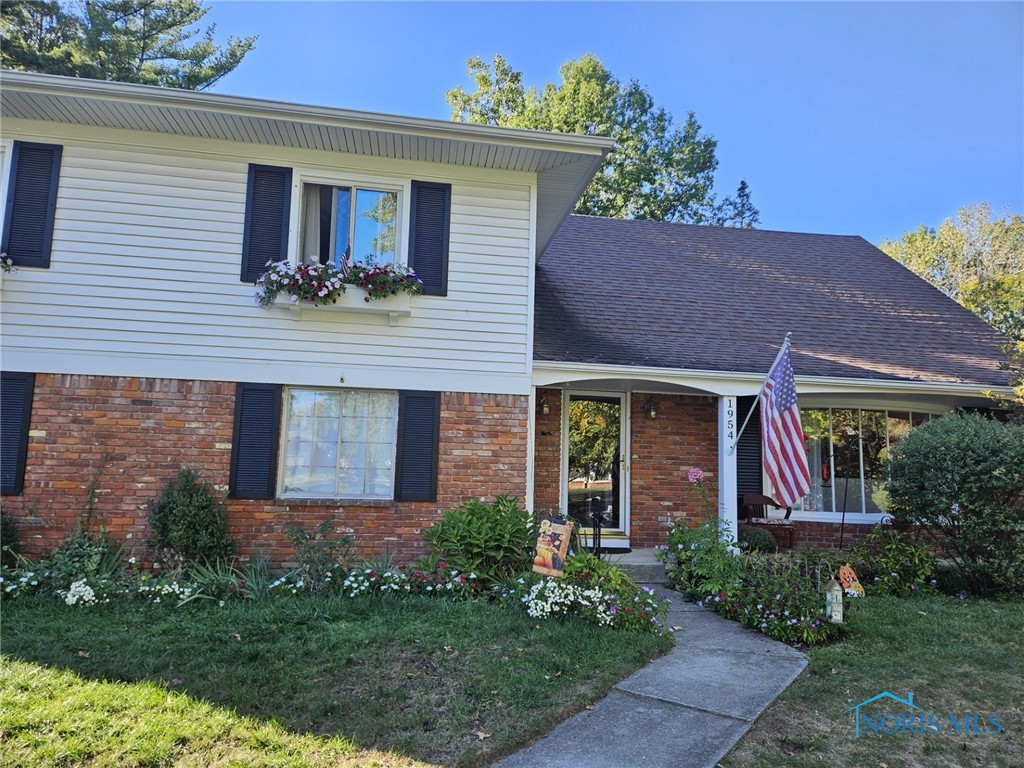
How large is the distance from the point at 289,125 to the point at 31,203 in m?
2.89

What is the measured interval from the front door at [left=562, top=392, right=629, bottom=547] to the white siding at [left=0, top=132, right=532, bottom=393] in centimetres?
241

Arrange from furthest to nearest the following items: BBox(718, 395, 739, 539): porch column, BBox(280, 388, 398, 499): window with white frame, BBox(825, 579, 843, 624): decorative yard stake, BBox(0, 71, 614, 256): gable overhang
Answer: BBox(718, 395, 739, 539): porch column, BBox(280, 388, 398, 499): window with white frame, BBox(0, 71, 614, 256): gable overhang, BBox(825, 579, 843, 624): decorative yard stake

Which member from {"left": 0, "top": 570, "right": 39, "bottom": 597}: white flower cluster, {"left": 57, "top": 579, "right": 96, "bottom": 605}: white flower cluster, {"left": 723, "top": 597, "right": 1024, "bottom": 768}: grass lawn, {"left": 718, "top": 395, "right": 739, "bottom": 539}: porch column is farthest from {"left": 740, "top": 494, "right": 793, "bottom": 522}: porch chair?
{"left": 0, "top": 570, "right": 39, "bottom": 597}: white flower cluster

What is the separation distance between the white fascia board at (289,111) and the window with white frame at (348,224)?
846 mm

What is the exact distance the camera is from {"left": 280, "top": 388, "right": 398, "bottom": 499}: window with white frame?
7031 millimetres

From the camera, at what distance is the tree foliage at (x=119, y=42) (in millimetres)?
16672

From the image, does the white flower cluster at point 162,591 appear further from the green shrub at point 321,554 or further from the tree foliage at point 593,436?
the tree foliage at point 593,436

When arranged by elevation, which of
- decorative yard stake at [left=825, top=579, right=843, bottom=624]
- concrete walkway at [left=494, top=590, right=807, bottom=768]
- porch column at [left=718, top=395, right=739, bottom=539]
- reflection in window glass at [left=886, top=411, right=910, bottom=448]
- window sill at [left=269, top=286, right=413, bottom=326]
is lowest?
concrete walkway at [left=494, top=590, right=807, bottom=768]

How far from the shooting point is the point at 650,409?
30.8ft

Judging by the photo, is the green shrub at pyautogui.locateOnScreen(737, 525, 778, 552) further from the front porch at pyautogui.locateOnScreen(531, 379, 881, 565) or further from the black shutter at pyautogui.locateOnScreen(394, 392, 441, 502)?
the black shutter at pyautogui.locateOnScreen(394, 392, 441, 502)

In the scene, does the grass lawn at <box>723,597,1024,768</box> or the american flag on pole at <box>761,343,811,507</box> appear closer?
the grass lawn at <box>723,597,1024,768</box>

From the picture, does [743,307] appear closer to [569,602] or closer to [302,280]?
[569,602]

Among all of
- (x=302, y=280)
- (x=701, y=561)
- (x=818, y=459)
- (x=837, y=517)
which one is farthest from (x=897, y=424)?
(x=302, y=280)

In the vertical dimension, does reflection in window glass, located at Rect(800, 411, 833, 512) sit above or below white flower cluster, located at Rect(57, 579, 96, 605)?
above
